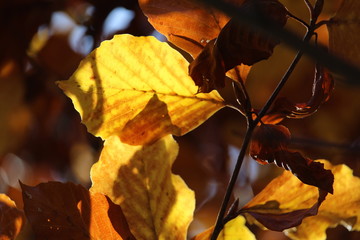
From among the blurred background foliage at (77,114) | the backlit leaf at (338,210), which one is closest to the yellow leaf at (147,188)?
the backlit leaf at (338,210)

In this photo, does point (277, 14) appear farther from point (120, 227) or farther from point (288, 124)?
point (288, 124)

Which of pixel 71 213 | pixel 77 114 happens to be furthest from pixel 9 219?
pixel 77 114

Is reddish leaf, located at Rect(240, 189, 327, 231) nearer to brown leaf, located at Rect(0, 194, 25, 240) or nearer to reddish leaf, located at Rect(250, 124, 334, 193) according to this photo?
reddish leaf, located at Rect(250, 124, 334, 193)

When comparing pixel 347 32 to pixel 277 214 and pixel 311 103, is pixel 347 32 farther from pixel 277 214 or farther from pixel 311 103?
pixel 277 214

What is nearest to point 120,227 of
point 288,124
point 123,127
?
point 123,127

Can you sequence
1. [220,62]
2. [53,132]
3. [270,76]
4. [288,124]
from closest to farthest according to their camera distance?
1. [220,62]
2. [270,76]
3. [288,124]
4. [53,132]

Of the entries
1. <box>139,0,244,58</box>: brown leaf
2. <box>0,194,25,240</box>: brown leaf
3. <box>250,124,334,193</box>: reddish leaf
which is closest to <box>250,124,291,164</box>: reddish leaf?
<box>250,124,334,193</box>: reddish leaf
